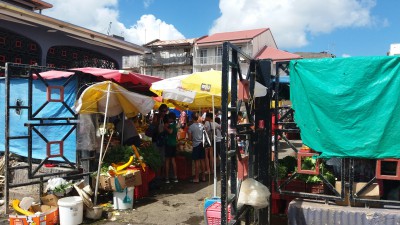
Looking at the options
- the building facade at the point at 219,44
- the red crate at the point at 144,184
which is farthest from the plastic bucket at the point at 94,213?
the building facade at the point at 219,44

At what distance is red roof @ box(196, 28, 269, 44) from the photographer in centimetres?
4570

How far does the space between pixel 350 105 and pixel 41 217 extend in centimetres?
552

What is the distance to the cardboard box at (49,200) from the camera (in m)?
6.47

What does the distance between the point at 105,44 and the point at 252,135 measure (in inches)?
417

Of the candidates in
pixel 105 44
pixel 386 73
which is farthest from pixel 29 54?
pixel 386 73

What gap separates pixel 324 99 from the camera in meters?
5.00

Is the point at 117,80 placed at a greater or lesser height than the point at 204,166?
greater

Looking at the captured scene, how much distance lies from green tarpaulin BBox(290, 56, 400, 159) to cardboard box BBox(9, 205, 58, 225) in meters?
4.74

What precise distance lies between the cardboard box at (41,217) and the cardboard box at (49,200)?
103 mm

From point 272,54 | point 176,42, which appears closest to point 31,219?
point 272,54

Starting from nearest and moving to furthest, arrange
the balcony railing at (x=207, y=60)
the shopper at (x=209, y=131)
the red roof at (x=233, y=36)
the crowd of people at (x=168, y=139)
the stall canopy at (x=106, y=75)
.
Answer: the stall canopy at (x=106, y=75) < the crowd of people at (x=168, y=139) < the shopper at (x=209, y=131) < the red roof at (x=233, y=36) < the balcony railing at (x=207, y=60)

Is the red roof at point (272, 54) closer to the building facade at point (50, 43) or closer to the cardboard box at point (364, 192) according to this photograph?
the building facade at point (50, 43)

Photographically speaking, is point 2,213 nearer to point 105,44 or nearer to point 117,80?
point 117,80

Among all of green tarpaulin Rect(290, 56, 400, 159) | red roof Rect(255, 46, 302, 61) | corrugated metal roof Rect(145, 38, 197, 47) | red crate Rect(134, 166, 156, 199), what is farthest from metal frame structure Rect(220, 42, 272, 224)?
corrugated metal roof Rect(145, 38, 197, 47)
